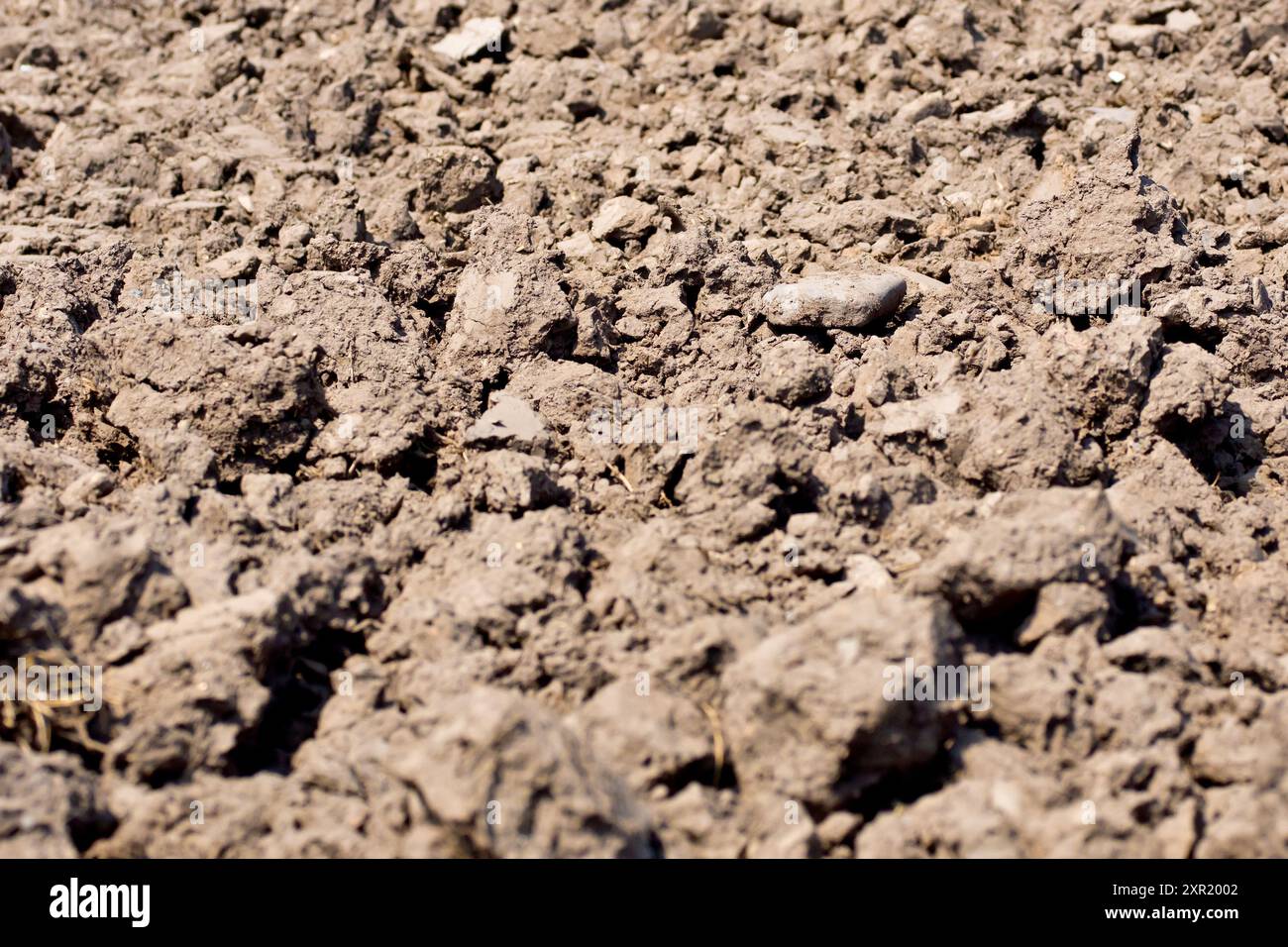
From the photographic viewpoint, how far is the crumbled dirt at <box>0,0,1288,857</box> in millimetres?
2641

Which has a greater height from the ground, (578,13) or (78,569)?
(578,13)

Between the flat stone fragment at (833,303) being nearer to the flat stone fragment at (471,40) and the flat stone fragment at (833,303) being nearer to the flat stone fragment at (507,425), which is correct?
the flat stone fragment at (507,425)

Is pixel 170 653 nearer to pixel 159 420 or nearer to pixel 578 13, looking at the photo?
pixel 159 420

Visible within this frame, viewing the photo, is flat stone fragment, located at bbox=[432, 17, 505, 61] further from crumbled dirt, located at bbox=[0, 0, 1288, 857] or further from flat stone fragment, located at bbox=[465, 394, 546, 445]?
flat stone fragment, located at bbox=[465, 394, 546, 445]

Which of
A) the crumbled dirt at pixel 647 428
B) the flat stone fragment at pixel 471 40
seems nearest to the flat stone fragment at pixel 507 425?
the crumbled dirt at pixel 647 428

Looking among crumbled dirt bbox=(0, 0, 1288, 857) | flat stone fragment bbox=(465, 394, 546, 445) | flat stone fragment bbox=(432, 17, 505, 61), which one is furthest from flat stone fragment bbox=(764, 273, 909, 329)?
flat stone fragment bbox=(432, 17, 505, 61)

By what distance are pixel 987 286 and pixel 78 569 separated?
328 centimetres

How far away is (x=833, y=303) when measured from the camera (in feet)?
13.8

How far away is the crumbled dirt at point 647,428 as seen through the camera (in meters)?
2.64

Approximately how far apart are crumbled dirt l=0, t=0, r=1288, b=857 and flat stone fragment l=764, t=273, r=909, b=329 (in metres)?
0.02

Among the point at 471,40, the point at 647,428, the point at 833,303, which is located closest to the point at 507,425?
the point at 647,428

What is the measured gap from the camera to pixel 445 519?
3.40m
